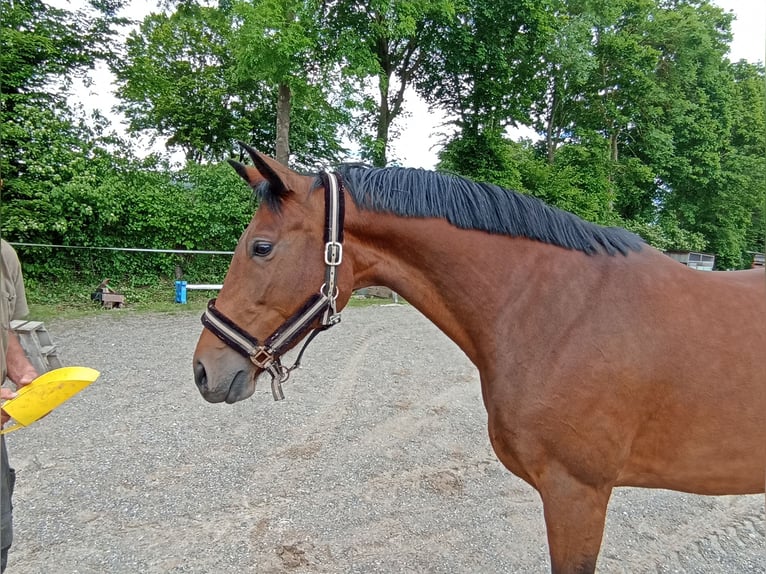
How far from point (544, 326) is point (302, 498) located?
2.43 metres

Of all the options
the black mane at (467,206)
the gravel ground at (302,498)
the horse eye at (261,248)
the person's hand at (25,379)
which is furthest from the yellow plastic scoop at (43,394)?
the gravel ground at (302,498)

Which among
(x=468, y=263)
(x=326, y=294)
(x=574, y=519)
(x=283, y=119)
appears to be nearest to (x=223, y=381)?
(x=326, y=294)

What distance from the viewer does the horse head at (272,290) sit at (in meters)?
1.69

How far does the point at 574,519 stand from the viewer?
1.66 metres

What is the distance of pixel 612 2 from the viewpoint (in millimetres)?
18562

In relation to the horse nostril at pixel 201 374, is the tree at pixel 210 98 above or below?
above

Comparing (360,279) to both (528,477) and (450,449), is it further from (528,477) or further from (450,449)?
(450,449)

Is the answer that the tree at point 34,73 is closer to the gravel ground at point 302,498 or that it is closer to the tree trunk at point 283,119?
the tree trunk at point 283,119

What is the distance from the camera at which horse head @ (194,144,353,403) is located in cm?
169

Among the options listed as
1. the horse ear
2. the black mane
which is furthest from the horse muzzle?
the black mane

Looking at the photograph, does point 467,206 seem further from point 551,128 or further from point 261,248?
point 551,128

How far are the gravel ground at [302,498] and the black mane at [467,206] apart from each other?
2102 mm

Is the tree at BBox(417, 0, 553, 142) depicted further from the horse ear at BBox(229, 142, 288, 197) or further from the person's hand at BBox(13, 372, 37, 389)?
the person's hand at BBox(13, 372, 37, 389)

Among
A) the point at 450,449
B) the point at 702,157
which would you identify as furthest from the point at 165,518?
the point at 702,157
